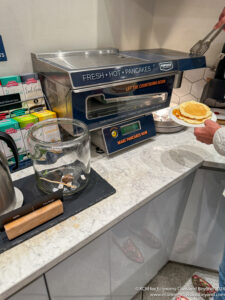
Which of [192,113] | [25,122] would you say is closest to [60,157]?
[25,122]

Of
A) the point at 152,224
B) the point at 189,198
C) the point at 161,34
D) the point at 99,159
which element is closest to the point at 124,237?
the point at 152,224

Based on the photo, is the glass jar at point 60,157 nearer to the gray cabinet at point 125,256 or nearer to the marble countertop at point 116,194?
the marble countertop at point 116,194

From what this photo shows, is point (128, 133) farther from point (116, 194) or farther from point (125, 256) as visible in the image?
point (125, 256)

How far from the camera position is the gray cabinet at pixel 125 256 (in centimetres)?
59

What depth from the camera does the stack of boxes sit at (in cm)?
71

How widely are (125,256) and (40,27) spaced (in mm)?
975

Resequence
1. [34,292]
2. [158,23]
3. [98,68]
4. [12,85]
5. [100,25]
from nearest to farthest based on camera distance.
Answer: [34,292], [98,68], [12,85], [100,25], [158,23]

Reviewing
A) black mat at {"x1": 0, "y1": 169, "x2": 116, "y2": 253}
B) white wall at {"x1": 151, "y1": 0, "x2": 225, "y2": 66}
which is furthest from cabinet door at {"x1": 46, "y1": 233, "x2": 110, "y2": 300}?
white wall at {"x1": 151, "y1": 0, "x2": 225, "y2": 66}

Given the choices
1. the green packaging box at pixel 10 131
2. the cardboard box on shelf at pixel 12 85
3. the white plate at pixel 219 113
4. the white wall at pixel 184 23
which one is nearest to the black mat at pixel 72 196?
the green packaging box at pixel 10 131

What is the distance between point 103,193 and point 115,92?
0.35 m

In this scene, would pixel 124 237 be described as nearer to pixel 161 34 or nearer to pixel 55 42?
pixel 55 42

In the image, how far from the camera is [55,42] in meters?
0.91

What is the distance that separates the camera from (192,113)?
795 millimetres

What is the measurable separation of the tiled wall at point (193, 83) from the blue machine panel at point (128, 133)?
47cm
